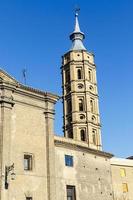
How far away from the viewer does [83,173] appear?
34.3 m

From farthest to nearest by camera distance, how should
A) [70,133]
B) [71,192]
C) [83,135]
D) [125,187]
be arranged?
[70,133] < [83,135] < [125,187] < [71,192]

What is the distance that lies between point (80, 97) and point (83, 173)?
3255cm

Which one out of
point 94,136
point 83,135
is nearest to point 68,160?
point 83,135

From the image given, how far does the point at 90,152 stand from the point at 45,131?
6.75 meters

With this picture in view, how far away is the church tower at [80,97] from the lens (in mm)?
63688

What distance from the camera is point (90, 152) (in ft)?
119

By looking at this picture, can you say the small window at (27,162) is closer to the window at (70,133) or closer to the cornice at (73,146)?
the cornice at (73,146)

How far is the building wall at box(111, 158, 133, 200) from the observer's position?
40.5 m

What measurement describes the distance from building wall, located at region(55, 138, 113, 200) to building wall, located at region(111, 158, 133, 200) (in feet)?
9.15

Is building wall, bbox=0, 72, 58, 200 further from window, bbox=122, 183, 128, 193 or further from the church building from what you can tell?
window, bbox=122, 183, 128, 193

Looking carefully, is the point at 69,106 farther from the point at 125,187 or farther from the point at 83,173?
the point at 83,173

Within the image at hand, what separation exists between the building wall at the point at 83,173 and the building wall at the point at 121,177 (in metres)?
2.79

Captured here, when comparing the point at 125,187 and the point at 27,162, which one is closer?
the point at 27,162

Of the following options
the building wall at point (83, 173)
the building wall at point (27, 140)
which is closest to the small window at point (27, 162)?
the building wall at point (27, 140)
